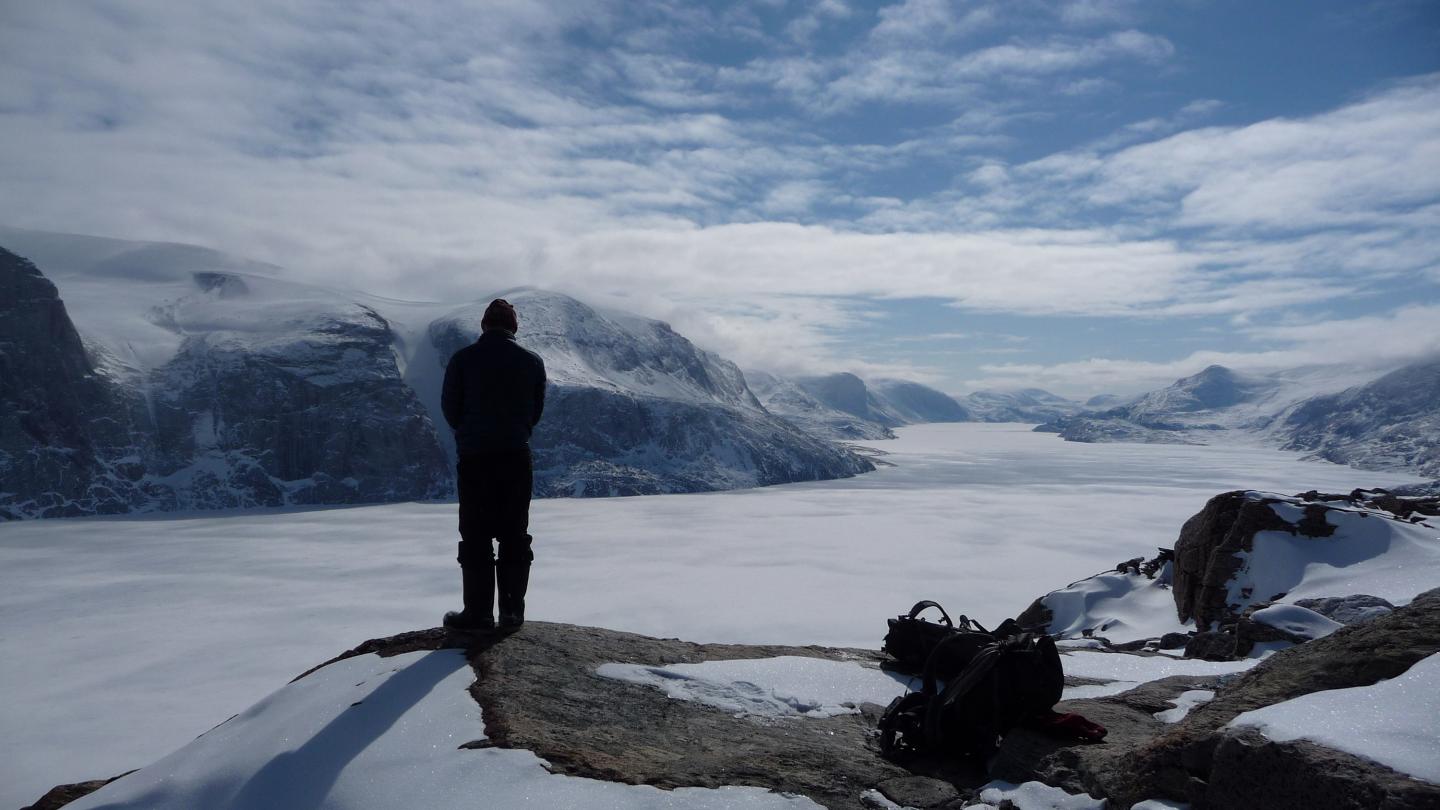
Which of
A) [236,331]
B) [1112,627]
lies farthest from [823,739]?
[236,331]

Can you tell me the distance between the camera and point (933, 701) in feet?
17.9

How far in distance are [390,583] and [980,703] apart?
3267 inches

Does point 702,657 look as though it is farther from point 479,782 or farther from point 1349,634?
point 1349,634

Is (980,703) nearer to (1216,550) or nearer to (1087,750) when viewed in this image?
(1087,750)

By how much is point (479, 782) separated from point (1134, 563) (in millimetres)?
22318

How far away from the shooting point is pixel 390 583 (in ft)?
259

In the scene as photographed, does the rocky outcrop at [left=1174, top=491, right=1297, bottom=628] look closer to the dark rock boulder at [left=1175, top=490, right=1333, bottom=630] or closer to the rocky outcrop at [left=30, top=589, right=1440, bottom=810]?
the dark rock boulder at [left=1175, top=490, right=1333, bottom=630]

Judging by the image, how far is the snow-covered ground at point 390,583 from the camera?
4766cm

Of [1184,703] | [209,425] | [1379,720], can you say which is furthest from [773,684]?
[209,425]

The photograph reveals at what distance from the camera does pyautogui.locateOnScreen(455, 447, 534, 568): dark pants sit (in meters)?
7.32

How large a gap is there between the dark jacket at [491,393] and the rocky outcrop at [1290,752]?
549cm

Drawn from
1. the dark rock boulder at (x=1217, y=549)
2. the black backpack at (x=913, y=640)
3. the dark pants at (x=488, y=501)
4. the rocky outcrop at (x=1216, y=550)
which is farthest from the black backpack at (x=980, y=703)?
the rocky outcrop at (x=1216, y=550)

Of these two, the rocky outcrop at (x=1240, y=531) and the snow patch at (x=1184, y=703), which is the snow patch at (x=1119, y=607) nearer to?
the rocky outcrop at (x=1240, y=531)

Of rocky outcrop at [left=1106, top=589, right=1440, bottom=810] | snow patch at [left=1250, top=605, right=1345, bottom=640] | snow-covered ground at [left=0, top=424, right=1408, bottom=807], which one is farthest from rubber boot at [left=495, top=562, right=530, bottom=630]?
snow-covered ground at [left=0, top=424, right=1408, bottom=807]
